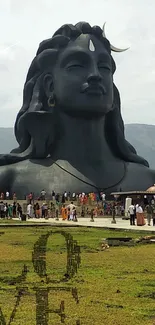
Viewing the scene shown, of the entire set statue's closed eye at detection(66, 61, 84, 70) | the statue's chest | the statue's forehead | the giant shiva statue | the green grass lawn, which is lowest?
the green grass lawn

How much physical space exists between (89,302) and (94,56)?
36.6 meters

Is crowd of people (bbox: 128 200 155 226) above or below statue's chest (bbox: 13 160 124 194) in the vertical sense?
below

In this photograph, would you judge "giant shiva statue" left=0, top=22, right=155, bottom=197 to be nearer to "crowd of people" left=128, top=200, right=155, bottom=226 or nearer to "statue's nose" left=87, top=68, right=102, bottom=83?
"statue's nose" left=87, top=68, right=102, bottom=83

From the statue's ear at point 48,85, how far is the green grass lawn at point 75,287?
3188 centimetres

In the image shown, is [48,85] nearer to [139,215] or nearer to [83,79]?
[83,79]

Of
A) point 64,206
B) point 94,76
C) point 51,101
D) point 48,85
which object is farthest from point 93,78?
point 64,206

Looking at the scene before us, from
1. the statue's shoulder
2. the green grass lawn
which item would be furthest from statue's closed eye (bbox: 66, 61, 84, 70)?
the green grass lawn

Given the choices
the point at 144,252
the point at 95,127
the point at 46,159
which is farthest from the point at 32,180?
the point at 144,252

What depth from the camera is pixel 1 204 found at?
32.9 metres

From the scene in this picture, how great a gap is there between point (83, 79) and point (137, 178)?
9176 mm

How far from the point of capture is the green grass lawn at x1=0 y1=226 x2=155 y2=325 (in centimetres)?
602

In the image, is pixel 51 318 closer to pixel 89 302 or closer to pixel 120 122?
pixel 89 302

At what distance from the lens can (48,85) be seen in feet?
145

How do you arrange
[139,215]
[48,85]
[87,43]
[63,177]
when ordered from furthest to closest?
1. [48,85]
2. [63,177]
3. [87,43]
4. [139,215]
